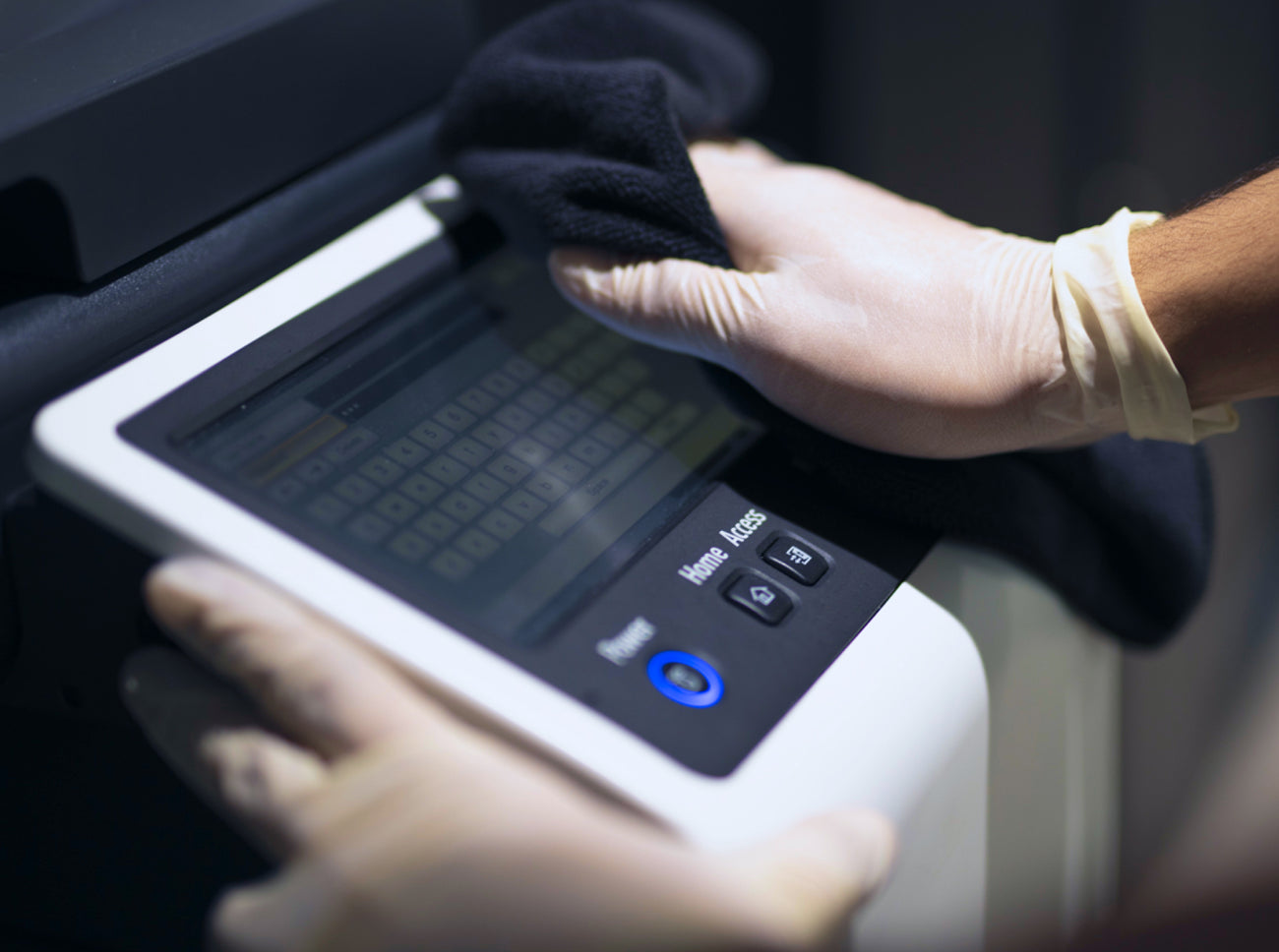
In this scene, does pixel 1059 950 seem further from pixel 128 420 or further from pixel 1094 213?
pixel 1094 213

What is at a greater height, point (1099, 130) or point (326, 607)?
point (326, 607)

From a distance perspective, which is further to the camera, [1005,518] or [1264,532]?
[1264,532]

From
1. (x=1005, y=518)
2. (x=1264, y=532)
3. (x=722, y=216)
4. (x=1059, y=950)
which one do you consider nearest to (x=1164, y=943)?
(x=1059, y=950)

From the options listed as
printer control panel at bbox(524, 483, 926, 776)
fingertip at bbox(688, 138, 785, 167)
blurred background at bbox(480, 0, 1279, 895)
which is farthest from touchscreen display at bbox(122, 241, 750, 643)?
blurred background at bbox(480, 0, 1279, 895)

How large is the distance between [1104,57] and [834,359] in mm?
877

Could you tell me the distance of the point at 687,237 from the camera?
1.66ft

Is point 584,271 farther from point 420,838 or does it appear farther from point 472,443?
point 420,838

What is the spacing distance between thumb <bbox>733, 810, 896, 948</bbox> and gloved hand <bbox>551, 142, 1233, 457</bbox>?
19cm

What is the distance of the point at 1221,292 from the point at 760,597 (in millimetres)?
239

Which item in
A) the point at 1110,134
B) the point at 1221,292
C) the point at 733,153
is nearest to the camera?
the point at 1221,292

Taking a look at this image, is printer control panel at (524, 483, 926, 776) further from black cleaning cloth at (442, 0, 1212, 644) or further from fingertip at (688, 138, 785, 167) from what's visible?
fingertip at (688, 138, 785, 167)

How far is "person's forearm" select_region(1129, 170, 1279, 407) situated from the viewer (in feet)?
1.49

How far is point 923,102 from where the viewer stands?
1.25m

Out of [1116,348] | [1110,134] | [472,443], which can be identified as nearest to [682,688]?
[472,443]
